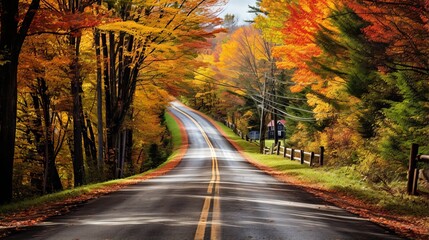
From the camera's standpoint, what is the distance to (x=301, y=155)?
28312 millimetres

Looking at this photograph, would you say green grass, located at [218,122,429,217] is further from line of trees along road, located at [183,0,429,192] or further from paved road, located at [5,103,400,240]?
paved road, located at [5,103,400,240]

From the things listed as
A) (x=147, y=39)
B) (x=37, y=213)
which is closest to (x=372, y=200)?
(x=37, y=213)

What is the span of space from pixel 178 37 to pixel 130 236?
12.9m

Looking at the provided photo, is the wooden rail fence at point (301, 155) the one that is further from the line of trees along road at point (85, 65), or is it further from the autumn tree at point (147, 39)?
the autumn tree at point (147, 39)

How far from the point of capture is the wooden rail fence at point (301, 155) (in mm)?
24736

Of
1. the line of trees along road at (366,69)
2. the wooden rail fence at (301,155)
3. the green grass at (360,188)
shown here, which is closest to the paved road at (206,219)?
the green grass at (360,188)

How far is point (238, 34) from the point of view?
140 ft

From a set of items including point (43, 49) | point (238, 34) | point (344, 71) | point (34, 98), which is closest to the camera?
point (43, 49)

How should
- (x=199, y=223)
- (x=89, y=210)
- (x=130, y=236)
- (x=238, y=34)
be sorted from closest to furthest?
(x=130, y=236) → (x=199, y=223) → (x=89, y=210) → (x=238, y=34)

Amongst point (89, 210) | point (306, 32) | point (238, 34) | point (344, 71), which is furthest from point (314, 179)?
point (238, 34)

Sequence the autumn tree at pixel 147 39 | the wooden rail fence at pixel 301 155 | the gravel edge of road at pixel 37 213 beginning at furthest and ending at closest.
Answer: the wooden rail fence at pixel 301 155
the autumn tree at pixel 147 39
the gravel edge of road at pixel 37 213

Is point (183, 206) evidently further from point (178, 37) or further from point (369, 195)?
point (178, 37)

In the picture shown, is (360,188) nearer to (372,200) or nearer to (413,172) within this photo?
(372,200)

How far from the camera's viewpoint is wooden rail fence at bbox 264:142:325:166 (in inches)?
974
